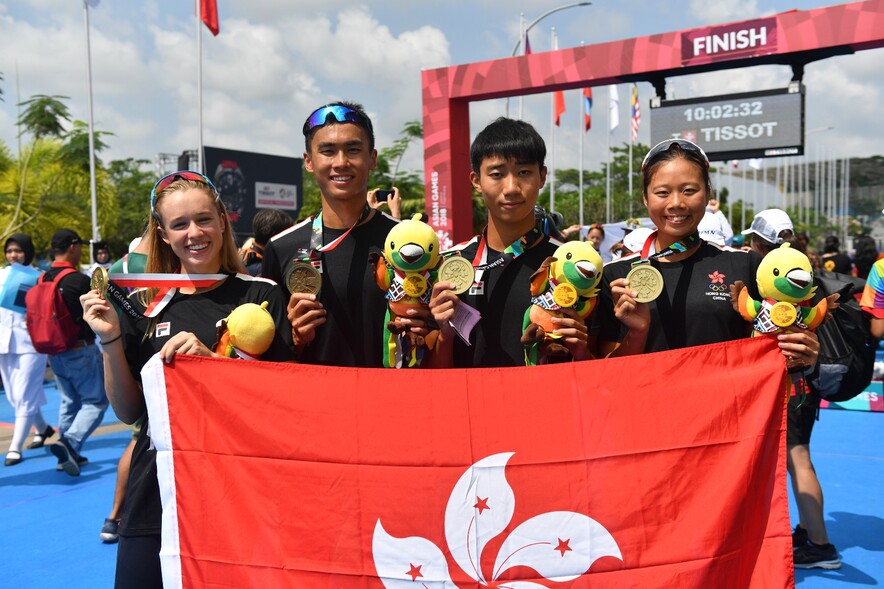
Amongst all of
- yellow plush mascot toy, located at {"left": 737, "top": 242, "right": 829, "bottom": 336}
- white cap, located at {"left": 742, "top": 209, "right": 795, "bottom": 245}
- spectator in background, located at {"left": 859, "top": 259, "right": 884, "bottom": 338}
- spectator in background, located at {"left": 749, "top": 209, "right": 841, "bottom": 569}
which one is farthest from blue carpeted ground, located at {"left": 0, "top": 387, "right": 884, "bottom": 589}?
yellow plush mascot toy, located at {"left": 737, "top": 242, "right": 829, "bottom": 336}

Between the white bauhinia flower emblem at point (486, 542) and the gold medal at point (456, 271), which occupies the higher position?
the gold medal at point (456, 271)

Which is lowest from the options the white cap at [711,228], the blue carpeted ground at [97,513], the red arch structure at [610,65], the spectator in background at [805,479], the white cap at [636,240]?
the blue carpeted ground at [97,513]

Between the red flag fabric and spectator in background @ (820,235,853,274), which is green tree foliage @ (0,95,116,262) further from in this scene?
spectator in background @ (820,235,853,274)

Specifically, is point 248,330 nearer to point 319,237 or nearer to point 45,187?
point 319,237

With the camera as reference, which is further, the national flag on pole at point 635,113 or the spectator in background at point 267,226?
the national flag on pole at point 635,113

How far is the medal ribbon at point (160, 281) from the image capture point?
2615 millimetres

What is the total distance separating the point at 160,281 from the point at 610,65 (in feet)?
34.1

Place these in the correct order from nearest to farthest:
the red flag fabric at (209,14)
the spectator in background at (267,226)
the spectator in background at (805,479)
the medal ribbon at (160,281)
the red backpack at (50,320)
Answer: the medal ribbon at (160,281) < the spectator in background at (805,479) < the spectator in background at (267,226) < the red backpack at (50,320) < the red flag fabric at (209,14)

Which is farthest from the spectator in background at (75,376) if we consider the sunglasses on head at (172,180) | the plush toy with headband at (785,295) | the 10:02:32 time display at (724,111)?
the 10:02:32 time display at (724,111)

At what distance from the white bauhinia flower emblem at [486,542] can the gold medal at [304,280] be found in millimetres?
851

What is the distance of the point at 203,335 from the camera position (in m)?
2.62

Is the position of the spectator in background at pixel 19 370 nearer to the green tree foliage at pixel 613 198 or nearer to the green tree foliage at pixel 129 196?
the green tree foliage at pixel 613 198

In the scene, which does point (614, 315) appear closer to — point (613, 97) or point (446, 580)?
point (446, 580)

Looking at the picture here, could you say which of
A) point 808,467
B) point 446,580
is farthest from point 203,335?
point 808,467
